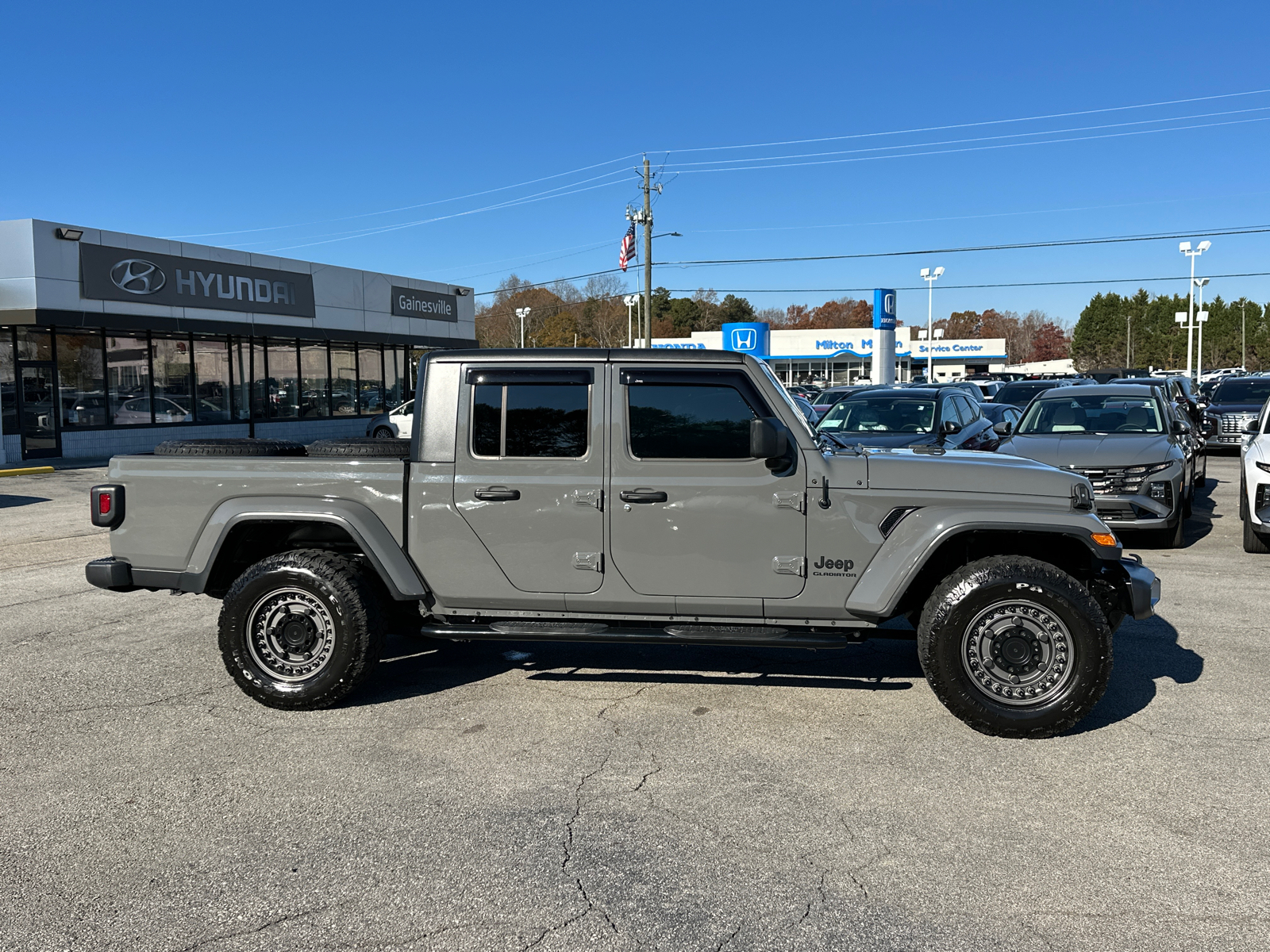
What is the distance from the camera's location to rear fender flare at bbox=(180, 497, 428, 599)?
5.34 m

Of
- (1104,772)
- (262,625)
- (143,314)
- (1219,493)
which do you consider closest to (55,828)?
(262,625)

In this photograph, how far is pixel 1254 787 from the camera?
434 cm

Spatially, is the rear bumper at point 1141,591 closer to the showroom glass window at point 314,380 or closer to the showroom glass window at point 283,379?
the showroom glass window at point 283,379

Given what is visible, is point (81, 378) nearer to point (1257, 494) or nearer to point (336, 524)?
point (336, 524)

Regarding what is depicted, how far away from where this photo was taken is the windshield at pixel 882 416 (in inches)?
493

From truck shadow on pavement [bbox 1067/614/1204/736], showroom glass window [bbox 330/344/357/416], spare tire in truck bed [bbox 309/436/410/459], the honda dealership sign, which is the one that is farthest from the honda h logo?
truck shadow on pavement [bbox 1067/614/1204/736]

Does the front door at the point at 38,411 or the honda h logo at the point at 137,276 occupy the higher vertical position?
the honda h logo at the point at 137,276

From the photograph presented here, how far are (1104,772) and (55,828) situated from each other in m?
4.56

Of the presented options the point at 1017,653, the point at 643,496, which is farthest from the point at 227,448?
the point at 1017,653

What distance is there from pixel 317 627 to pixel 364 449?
106 centimetres

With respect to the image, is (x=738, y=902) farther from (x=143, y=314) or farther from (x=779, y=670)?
(x=143, y=314)

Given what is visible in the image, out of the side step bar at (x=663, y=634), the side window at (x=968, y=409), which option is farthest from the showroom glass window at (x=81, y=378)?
the side step bar at (x=663, y=634)

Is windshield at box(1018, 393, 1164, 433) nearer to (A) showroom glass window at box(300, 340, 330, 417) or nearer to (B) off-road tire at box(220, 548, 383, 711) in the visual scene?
(B) off-road tire at box(220, 548, 383, 711)

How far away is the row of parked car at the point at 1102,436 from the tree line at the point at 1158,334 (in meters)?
110
